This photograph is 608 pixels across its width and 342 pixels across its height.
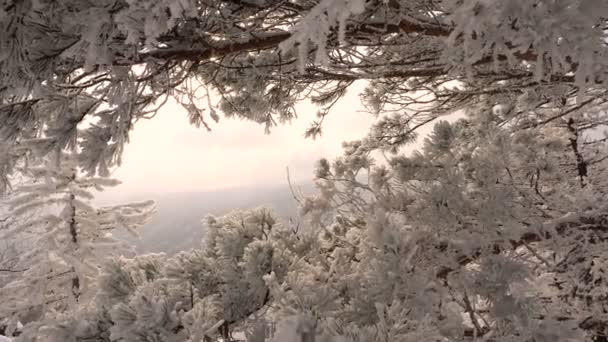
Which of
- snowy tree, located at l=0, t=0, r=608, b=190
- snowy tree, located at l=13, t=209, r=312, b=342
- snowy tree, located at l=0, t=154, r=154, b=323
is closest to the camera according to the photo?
snowy tree, located at l=0, t=0, r=608, b=190

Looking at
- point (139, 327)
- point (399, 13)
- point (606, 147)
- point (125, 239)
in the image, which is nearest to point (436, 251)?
point (399, 13)

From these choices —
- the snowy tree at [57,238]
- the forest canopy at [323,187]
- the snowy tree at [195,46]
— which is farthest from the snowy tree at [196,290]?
the snowy tree at [57,238]

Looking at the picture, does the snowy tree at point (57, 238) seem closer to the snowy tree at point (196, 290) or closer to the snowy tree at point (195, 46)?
the snowy tree at point (195, 46)

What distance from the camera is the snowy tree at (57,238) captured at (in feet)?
29.6

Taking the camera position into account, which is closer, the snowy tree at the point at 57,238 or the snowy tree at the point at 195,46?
the snowy tree at the point at 195,46

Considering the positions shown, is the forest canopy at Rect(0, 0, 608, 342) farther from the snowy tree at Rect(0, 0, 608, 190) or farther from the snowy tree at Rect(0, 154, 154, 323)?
the snowy tree at Rect(0, 154, 154, 323)

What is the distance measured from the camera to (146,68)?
239 centimetres

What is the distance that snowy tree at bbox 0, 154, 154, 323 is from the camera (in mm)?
9031

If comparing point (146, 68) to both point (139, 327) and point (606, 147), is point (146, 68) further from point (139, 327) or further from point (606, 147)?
point (606, 147)

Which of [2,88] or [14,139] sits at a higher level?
[2,88]

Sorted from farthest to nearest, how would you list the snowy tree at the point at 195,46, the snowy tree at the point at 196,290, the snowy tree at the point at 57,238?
1. the snowy tree at the point at 57,238
2. the snowy tree at the point at 196,290
3. the snowy tree at the point at 195,46

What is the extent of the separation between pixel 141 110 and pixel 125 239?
896cm

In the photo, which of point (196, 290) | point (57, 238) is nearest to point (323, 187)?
point (196, 290)

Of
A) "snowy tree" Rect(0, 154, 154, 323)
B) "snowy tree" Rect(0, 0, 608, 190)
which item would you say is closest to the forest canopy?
"snowy tree" Rect(0, 0, 608, 190)
